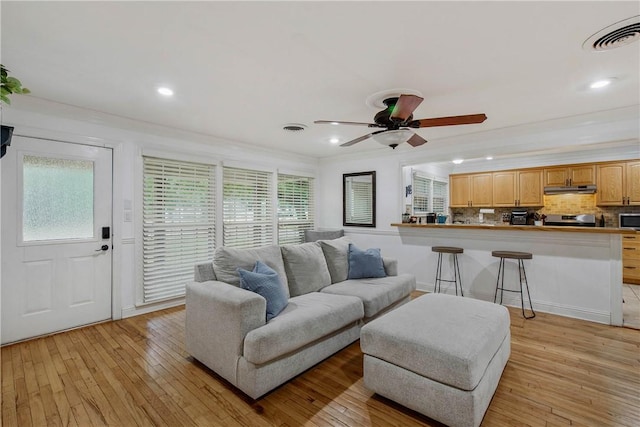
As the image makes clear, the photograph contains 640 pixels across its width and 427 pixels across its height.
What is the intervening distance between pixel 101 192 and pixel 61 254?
798mm

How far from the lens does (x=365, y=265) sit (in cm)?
359

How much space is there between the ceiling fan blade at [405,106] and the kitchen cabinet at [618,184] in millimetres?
5540

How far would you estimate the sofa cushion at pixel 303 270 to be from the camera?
3070mm

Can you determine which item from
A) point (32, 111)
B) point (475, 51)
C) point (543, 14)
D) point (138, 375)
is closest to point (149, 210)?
→ point (32, 111)

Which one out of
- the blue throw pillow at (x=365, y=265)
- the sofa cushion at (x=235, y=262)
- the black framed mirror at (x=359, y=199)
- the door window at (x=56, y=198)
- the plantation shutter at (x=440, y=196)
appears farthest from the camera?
the plantation shutter at (x=440, y=196)

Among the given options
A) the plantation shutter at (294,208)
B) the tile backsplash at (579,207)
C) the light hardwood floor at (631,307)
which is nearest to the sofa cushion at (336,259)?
the plantation shutter at (294,208)

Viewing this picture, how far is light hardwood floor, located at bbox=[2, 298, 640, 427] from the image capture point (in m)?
1.88

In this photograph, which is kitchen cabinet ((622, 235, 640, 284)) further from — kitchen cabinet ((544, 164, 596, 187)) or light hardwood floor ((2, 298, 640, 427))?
light hardwood floor ((2, 298, 640, 427))

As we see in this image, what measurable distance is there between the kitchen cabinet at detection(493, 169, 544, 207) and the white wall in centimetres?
623

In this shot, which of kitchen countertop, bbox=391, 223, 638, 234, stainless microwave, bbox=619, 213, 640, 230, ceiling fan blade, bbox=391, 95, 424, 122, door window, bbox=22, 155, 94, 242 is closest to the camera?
ceiling fan blade, bbox=391, 95, 424, 122

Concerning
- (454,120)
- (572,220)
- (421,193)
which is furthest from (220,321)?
(572,220)

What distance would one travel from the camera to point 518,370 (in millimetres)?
2443

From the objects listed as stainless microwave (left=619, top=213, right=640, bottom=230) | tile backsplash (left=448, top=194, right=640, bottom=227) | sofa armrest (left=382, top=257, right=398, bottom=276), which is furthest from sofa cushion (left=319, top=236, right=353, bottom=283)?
stainless microwave (left=619, top=213, right=640, bottom=230)

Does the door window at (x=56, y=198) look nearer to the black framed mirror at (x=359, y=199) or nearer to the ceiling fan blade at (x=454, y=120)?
the ceiling fan blade at (x=454, y=120)
